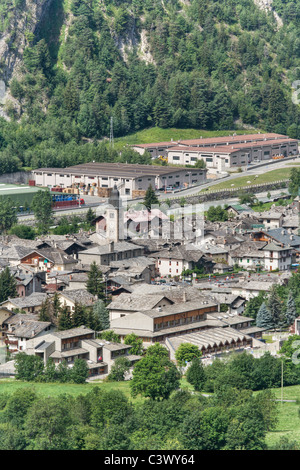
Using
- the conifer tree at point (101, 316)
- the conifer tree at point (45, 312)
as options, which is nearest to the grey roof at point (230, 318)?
the conifer tree at point (101, 316)

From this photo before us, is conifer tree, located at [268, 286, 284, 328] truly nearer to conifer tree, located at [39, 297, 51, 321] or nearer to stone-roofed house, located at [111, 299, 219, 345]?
stone-roofed house, located at [111, 299, 219, 345]

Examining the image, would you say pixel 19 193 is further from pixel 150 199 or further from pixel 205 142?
pixel 205 142

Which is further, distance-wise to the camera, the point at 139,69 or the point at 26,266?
the point at 139,69

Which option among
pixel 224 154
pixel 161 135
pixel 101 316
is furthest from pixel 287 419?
pixel 161 135

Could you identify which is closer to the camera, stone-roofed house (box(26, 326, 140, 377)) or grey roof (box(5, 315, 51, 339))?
stone-roofed house (box(26, 326, 140, 377))

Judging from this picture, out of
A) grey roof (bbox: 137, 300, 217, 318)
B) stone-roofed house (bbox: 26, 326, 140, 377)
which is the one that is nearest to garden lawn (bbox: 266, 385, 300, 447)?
stone-roofed house (bbox: 26, 326, 140, 377)
